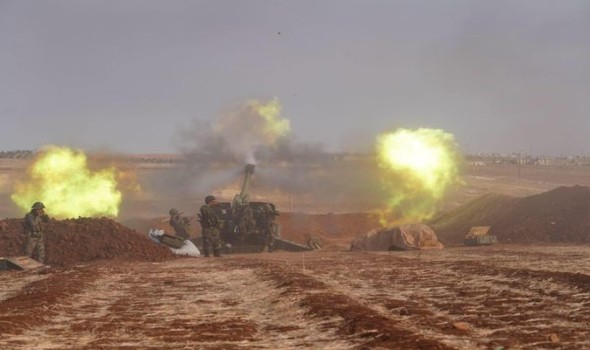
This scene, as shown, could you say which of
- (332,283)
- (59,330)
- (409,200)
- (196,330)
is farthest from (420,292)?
(409,200)

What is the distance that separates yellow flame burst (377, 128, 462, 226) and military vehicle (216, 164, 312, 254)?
1168 cm

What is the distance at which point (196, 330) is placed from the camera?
25.7 ft

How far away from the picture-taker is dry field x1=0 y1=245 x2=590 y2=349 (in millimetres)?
6829

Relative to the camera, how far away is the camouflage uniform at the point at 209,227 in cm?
2377

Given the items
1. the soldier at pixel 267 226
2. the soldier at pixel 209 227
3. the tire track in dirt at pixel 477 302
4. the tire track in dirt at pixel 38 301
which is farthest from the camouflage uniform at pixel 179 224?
the tire track in dirt at pixel 477 302

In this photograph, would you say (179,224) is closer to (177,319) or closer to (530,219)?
(530,219)

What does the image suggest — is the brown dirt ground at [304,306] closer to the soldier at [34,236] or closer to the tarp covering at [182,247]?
the soldier at [34,236]

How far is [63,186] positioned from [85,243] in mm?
15390

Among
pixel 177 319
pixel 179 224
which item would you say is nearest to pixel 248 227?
pixel 179 224

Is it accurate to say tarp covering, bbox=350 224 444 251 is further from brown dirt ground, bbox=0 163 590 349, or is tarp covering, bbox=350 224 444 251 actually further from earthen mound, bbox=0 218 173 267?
earthen mound, bbox=0 218 173 267

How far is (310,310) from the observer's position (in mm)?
8852

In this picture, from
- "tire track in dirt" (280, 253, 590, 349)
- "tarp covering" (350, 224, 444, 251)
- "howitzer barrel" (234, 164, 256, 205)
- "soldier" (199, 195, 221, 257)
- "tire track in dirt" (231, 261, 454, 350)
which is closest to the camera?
"tire track in dirt" (231, 261, 454, 350)

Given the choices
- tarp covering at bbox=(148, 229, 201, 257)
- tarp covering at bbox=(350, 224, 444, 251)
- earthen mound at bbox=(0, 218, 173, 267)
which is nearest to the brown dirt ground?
earthen mound at bbox=(0, 218, 173, 267)

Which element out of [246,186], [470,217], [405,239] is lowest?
[405,239]
